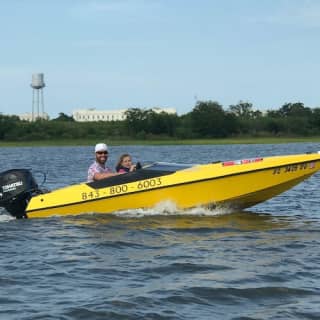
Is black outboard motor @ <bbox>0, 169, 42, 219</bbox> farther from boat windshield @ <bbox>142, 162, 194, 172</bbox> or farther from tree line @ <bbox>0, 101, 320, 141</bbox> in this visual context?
tree line @ <bbox>0, 101, 320, 141</bbox>

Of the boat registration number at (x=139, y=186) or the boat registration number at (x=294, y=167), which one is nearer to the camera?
the boat registration number at (x=139, y=186)

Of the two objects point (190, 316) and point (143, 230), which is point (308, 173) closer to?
point (143, 230)

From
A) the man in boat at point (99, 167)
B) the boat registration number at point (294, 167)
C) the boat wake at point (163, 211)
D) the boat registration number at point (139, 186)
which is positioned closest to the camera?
the boat registration number at point (139, 186)

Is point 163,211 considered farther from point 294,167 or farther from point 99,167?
point 294,167

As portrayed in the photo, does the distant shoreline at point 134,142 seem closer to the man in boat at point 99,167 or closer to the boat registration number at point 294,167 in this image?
the man in boat at point 99,167

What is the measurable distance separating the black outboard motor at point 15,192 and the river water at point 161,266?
32 centimetres

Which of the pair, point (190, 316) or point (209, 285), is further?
point (209, 285)

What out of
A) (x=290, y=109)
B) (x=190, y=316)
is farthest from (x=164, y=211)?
(x=290, y=109)

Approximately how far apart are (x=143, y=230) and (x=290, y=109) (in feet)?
439

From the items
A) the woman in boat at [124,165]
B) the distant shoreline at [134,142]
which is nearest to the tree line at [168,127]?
the distant shoreline at [134,142]

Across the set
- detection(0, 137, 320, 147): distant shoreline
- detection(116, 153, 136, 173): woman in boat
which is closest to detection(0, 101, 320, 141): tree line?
detection(0, 137, 320, 147): distant shoreline

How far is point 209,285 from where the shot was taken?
9.62 m

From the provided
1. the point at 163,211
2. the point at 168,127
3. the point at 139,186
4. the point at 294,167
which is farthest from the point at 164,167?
the point at 168,127

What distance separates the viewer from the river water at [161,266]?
28.6 ft
